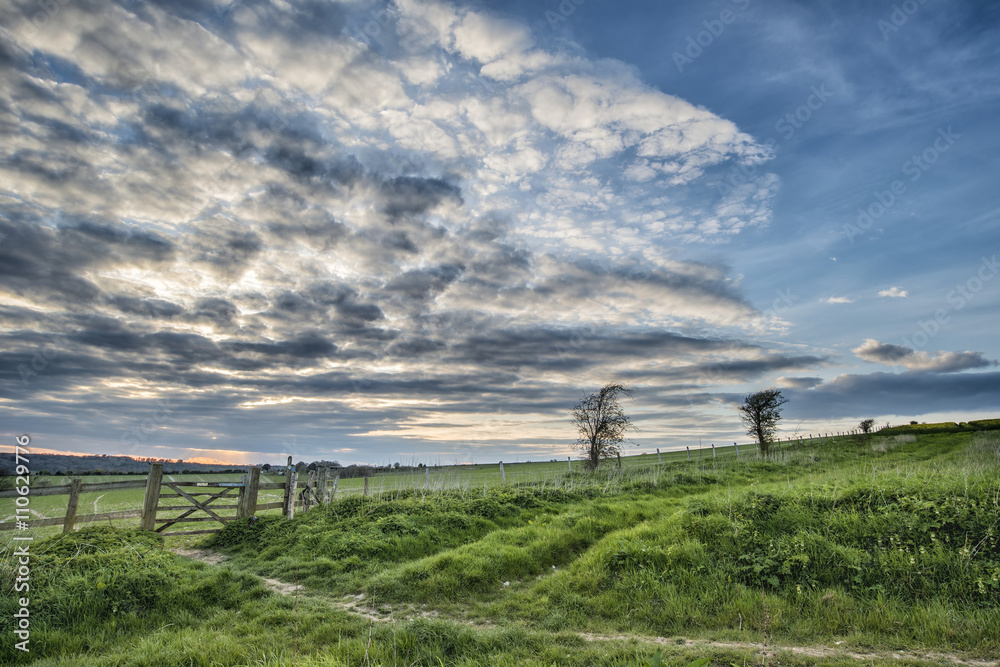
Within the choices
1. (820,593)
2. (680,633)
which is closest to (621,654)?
(680,633)

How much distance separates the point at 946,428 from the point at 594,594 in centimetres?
6478

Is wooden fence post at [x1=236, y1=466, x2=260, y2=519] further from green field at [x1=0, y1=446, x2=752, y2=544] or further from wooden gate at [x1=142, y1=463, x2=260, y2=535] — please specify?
green field at [x1=0, y1=446, x2=752, y2=544]

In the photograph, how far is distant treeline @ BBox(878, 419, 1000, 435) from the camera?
50062 mm

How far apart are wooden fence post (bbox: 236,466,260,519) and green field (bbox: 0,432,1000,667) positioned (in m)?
4.44

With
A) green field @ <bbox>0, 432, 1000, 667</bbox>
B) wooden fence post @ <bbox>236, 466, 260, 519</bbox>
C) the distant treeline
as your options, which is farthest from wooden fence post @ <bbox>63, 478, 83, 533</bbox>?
the distant treeline

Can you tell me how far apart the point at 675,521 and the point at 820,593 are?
3704mm

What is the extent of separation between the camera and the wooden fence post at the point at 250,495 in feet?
57.3

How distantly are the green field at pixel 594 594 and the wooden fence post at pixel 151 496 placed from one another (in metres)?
3.26

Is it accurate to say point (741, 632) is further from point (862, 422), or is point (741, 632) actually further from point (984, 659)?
point (862, 422)

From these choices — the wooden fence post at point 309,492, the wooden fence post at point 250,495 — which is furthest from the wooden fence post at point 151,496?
the wooden fence post at point 309,492

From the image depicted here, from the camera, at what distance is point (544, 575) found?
11.3m

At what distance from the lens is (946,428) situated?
2082 inches

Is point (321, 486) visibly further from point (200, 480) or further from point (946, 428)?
point (946, 428)

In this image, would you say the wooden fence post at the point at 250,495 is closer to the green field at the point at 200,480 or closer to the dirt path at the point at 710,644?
the green field at the point at 200,480
